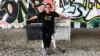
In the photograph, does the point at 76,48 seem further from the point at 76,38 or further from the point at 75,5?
the point at 75,5

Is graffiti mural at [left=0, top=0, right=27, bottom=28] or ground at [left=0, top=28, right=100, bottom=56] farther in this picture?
graffiti mural at [left=0, top=0, right=27, bottom=28]

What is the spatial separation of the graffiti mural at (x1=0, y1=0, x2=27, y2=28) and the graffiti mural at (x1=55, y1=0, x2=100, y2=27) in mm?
1535

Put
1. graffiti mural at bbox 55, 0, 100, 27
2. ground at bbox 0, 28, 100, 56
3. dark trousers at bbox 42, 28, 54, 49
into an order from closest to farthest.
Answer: dark trousers at bbox 42, 28, 54, 49
ground at bbox 0, 28, 100, 56
graffiti mural at bbox 55, 0, 100, 27

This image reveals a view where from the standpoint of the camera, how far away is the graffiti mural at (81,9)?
1850 centimetres

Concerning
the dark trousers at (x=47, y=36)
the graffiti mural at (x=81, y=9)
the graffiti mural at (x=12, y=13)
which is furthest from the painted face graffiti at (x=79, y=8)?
the dark trousers at (x=47, y=36)

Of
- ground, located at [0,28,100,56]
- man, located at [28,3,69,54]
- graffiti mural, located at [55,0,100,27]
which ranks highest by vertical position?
man, located at [28,3,69,54]

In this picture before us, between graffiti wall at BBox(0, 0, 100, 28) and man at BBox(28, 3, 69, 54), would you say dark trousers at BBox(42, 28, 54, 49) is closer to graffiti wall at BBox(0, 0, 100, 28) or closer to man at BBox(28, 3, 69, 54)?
man at BBox(28, 3, 69, 54)

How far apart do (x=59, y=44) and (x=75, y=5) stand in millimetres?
3637

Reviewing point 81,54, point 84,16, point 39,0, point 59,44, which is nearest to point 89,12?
point 84,16

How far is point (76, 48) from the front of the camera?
1472 centimetres

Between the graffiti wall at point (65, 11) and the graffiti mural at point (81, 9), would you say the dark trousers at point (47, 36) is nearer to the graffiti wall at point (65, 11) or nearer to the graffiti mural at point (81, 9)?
the graffiti wall at point (65, 11)

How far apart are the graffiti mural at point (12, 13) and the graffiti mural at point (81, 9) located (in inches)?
60.4

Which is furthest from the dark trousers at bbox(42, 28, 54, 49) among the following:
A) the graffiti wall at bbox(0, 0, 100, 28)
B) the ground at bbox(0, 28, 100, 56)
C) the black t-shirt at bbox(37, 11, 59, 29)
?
the graffiti wall at bbox(0, 0, 100, 28)

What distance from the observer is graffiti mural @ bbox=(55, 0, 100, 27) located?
728 inches
